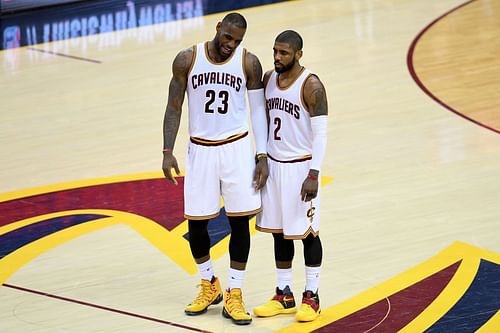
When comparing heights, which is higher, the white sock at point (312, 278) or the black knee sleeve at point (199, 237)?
the black knee sleeve at point (199, 237)

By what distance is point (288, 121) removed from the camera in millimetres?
6555

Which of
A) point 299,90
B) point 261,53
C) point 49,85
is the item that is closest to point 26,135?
point 49,85

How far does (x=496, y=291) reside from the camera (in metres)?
6.98

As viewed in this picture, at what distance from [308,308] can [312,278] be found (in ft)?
0.60

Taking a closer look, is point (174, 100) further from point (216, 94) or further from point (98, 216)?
point (98, 216)

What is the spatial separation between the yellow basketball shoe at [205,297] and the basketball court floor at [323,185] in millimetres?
80

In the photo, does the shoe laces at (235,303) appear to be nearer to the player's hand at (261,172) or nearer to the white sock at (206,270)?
the white sock at (206,270)

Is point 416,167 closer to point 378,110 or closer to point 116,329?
point 378,110

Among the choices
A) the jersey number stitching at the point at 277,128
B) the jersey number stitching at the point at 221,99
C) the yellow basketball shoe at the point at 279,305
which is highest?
the jersey number stitching at the point at 221,99

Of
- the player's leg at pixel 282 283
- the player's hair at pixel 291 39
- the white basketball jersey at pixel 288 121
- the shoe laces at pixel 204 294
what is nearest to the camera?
the player's hair at pixel 291 39

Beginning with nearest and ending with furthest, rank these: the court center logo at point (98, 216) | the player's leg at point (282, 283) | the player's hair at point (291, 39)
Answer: the player's hair at point (291, 39) → the player's leg at point (282, 283) → the court center logo at point (98, 216)

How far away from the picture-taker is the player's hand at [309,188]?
6453 millimetres

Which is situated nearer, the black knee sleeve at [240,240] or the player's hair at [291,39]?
the player's hair at [291,39]

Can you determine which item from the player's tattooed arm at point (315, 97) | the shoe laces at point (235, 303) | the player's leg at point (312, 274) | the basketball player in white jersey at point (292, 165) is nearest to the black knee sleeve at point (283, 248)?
the basketball player in white jersey at point (292, 165)
